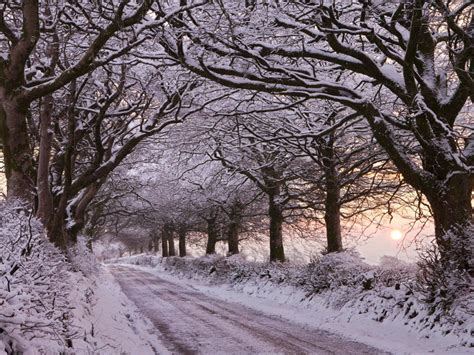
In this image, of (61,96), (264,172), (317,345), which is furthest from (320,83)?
(264,172)

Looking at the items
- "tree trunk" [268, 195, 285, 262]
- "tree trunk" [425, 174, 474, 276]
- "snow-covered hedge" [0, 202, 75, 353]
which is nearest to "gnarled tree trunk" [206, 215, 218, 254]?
"tree trunk" [268, 195, 285, 262]

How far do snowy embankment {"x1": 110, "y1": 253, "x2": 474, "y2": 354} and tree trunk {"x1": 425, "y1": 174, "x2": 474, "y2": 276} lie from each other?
2.63 ft

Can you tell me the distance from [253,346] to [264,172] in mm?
11957

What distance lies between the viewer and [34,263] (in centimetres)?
541

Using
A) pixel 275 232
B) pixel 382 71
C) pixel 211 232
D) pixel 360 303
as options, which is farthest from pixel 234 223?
pixel 382 71

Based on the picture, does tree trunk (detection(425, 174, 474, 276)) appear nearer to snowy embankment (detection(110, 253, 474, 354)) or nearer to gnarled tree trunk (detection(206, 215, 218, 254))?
snowy embankment (detection(110, 253, 474, 354))

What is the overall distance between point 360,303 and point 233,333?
3664 mm

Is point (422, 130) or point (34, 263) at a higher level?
point (422, 130)

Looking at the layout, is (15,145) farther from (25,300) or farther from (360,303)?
(360,303)

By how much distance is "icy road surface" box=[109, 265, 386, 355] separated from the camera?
323 inches

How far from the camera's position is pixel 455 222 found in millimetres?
8938

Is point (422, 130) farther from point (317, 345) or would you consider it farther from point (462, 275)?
point (317, 345)

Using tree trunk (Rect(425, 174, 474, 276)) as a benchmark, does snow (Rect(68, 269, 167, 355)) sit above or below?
below

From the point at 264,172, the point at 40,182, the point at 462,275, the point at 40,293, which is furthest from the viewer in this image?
the point at 264,172
